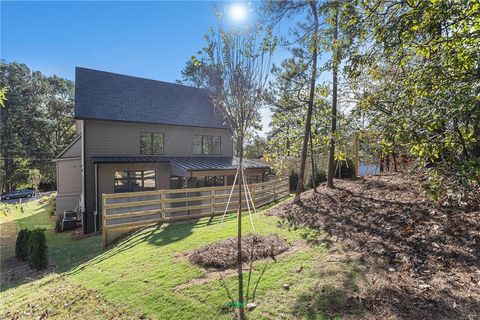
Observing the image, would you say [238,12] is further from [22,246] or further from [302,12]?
[22,246]

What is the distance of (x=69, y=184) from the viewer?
53.3 ft

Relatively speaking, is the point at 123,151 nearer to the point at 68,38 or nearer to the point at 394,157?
the point at 68,38

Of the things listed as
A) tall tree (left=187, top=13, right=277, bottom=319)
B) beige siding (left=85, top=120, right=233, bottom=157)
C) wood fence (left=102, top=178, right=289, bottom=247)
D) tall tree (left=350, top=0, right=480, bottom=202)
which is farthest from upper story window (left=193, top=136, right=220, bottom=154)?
tall tree (left=350, top=0, right=480, bottom=202)

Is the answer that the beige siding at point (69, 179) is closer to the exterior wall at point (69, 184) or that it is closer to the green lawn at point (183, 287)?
the exterior wall at point (69, 184)

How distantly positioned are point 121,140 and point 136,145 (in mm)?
806

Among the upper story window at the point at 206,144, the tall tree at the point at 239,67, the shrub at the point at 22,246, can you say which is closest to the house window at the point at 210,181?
the upper story window at the point at 206,144

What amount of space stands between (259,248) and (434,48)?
4142 mm

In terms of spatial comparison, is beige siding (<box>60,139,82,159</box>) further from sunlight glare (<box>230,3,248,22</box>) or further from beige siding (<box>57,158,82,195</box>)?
sunlight glare (<box>230,3,248,22</box>)

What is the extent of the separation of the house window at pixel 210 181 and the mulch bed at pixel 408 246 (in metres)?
8.23

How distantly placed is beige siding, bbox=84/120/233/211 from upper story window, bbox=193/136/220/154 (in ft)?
1.01

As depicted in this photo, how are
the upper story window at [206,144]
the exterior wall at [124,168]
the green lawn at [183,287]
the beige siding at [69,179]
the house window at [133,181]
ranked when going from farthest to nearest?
the upper story window at [206,144], the beige siding at [69,179], the house window at [133,181], the exterior wall at [124,168], the green lawn at [183,287]

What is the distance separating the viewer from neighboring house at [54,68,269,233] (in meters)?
13.3

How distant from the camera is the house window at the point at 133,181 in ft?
44.9

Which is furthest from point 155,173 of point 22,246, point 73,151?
point 22,246
